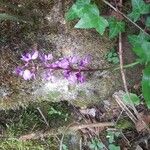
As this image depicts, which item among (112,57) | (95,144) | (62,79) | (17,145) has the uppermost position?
(112,57)

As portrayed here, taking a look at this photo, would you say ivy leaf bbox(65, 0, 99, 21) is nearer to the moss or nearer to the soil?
the soil

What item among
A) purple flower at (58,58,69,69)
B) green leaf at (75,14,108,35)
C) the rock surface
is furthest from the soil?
purple flower at (58,58,69,69)

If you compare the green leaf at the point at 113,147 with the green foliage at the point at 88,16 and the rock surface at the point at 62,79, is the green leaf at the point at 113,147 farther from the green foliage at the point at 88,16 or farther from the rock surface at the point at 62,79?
the green foliage at the point at 88,16

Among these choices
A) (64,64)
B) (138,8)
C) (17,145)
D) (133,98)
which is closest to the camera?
(64,64)

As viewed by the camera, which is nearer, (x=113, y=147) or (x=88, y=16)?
(x=88, y=16)

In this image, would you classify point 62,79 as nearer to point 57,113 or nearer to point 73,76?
point 57,113

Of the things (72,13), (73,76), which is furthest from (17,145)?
(72,13)
